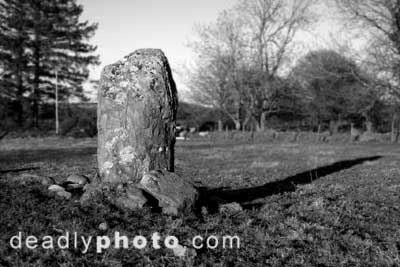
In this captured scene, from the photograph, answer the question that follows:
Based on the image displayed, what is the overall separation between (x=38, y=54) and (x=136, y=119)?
3508cm

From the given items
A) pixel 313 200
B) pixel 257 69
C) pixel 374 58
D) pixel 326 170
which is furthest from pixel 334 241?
pixel 257 69

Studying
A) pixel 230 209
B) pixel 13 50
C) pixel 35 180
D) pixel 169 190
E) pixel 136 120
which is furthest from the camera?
pixel 13 50

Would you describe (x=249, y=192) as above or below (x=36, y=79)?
below

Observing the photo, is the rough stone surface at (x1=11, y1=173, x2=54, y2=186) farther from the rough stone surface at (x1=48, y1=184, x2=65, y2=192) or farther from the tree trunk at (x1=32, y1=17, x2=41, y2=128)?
the tree trunk at (x1=32, y1=17, x2=41, y2=128)

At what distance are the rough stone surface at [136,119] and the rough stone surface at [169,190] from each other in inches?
21.2

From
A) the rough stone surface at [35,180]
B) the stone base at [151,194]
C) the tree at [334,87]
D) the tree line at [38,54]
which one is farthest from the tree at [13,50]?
the stone base at [151,194]

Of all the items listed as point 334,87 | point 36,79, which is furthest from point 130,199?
point 334,87

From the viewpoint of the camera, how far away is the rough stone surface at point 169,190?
5.95 metres

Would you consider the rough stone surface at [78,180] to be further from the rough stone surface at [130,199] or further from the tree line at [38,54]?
the tree line at [38,54]

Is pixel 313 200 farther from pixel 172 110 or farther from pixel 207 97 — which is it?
pixel 207 97

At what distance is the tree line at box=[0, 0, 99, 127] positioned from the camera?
35562 mm

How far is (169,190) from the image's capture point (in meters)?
6.17

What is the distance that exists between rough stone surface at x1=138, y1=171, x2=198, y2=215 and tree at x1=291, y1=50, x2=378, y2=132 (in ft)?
73.5

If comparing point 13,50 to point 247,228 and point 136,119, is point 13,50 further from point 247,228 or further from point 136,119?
point 247,228
